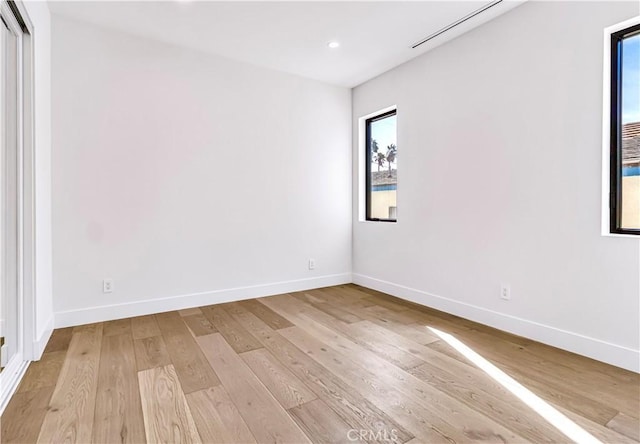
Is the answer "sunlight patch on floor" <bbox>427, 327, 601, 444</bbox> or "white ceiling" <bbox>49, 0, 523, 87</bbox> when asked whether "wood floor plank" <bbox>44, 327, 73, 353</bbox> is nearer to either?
"white ceiling" <bbox>49, 0, 523, 87</bbox>

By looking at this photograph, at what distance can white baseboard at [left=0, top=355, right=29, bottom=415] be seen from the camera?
68.7 inches

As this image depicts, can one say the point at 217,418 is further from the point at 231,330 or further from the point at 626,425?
the point at 626,425

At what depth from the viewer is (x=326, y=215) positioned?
430 cm

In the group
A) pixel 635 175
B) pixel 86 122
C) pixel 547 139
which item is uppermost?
pixel 86 122

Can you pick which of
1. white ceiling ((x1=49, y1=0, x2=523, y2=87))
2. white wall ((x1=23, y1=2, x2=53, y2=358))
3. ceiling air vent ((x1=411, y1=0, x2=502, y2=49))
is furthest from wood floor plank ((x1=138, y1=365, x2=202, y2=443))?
ceiling air vent ((x1=411, y1=0, x2=502, y2=49))

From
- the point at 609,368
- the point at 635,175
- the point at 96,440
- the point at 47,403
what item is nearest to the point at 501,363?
the point at 609,368

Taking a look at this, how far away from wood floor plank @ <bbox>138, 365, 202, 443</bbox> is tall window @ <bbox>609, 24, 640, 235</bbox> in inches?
107

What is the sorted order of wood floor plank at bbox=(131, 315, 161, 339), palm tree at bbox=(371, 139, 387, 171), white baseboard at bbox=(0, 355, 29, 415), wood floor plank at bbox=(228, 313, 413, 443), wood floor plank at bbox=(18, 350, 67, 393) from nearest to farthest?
wood floor plank at bbox=(228, 313, 413, 443) < white baseboard at bbox=(0, 355, 29, 415) < wood floor plank at bbox=(18, 350, 67, 393) < wood floor plank at bbox=(131, 315, 161, 339) < palm tree at bbox=(371, 139, 387, 171)

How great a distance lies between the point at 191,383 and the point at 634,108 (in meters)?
3.16

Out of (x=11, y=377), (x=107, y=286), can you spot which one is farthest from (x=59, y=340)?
(x=11, y=377)

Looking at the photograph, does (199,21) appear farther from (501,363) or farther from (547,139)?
(501,363)

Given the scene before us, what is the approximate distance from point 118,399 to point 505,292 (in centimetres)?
273

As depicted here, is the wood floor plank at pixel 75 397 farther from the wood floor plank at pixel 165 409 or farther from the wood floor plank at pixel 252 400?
the wood floor plank at pixel 252 400

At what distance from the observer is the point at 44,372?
207 centimetres
